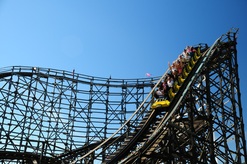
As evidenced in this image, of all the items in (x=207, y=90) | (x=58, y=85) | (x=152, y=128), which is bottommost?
(x=152, y=128)

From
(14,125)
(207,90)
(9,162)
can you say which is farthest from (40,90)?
(207,90)

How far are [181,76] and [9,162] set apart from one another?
37.2 ft

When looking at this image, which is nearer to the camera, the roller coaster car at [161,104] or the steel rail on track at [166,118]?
the steel rail on track at [166,118]

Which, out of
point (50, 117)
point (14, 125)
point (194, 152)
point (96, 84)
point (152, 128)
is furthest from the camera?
point (96, 84)

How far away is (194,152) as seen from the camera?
1230 cm

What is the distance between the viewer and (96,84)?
80.3ft

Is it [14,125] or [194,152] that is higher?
[14,125]

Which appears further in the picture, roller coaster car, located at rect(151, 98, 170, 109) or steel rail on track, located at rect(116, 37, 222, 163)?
roller coaster car, located at rect(151, 98, 170, 109)

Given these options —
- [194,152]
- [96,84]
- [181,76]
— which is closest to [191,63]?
[181,76]

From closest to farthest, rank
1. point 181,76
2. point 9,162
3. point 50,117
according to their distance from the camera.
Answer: point 181,76 < point 9,162 < point 50,117

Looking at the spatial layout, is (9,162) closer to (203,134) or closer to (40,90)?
(40,90)

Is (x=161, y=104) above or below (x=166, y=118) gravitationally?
above

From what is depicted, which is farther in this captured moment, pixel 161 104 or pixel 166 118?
pixel 161 104

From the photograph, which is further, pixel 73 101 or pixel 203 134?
pixel 73 101
